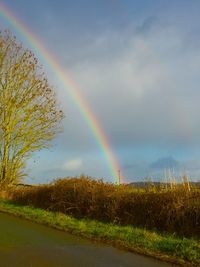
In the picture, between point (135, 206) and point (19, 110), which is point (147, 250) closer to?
point (135, 206)

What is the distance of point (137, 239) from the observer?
1563cm

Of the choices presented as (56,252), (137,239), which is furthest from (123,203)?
(56,252)

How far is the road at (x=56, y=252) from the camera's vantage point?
11641 mm

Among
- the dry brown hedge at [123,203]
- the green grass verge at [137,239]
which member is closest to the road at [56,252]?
the green grass verge at [137,239]

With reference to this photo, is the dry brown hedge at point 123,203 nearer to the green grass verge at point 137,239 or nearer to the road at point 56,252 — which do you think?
the green grass verge at point 137,239

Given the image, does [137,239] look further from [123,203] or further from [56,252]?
[123,203]

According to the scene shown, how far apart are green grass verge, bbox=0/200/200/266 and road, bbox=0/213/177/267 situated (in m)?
0.61

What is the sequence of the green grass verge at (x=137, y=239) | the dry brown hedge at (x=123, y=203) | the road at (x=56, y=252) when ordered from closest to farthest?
1. the road at (x=56, y=252)
2. the green grass verge at (x=137, y=239)
3. the dry brown hedge at (x=123, y=203)

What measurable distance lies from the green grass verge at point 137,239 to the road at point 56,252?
61cm

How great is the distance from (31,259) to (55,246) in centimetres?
250

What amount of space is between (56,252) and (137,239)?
3.38 metres

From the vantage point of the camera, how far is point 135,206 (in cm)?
2050

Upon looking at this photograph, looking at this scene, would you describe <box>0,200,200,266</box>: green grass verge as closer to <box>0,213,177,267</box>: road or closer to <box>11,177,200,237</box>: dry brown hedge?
<box>0,213,177,267</box>: road

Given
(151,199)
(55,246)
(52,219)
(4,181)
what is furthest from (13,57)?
(55,246)
